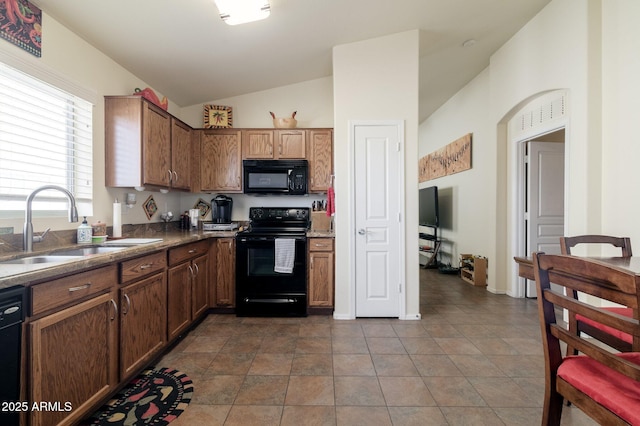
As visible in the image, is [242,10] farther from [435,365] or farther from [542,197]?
[542,197]

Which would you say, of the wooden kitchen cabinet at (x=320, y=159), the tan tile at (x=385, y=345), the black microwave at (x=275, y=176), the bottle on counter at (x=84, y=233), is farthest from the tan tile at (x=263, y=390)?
the wooden kitchen cabinet at (x=320, y=159)

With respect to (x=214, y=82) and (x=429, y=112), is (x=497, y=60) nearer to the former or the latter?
(x=429, y=112)

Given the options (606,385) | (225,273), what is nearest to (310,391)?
(606,385)

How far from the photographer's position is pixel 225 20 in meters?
2.23

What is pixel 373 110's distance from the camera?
120 inches

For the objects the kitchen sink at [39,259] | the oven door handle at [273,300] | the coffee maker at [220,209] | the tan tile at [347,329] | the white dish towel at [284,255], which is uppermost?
the coffee maker at [220,209]

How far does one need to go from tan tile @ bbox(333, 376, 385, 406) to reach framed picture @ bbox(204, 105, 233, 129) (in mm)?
3197

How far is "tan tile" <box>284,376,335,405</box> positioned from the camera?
1747mm

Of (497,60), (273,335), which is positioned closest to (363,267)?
(273,335)

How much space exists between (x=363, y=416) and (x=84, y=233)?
2321 mm

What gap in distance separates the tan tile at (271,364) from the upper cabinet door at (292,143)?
2276 millimetres

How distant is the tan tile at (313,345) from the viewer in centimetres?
237

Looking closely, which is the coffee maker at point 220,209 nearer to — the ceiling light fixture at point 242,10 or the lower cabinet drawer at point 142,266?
the lower cabinet drawer at point 142,266

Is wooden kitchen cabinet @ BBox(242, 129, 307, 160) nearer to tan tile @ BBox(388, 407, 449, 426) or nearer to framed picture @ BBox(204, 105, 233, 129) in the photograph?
framed picture @ BBox(204, 105, 233, 129)
